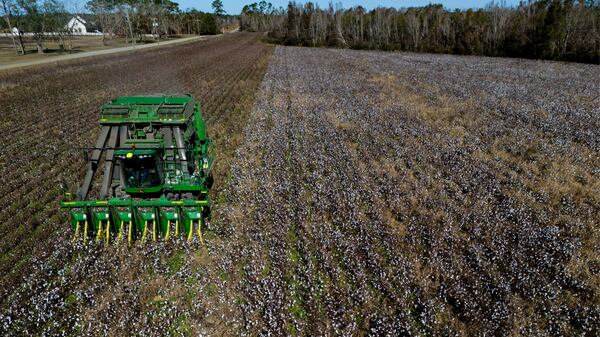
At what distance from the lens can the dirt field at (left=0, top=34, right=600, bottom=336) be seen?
7766 millimetres

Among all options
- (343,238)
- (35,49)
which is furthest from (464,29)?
(35,49)

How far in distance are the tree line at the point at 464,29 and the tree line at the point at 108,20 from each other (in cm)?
4065

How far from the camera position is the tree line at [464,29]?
59.0 metres

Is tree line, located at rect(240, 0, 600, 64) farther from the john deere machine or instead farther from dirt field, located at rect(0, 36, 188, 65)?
the john deere machine

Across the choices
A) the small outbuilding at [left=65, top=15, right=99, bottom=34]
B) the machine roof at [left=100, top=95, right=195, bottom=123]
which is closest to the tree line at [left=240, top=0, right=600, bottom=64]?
the machine roof at [left=100, top=95, right=195, bottom=123]

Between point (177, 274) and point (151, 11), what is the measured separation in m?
127

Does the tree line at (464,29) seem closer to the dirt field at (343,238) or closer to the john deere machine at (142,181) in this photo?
the dirt field at (343,238)

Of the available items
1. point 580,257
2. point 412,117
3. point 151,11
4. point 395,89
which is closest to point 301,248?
point 580,257

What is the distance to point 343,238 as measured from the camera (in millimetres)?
10453

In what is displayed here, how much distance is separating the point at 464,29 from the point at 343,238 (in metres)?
81.2

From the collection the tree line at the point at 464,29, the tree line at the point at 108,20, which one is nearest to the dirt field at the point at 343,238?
the tree line at the point at 464,29

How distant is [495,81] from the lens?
38156 mm

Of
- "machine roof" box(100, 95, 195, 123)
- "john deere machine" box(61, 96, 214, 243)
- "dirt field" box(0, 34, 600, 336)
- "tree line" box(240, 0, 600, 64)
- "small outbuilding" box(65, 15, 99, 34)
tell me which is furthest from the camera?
"small outbuilding" box(65, 15, 99, 34)

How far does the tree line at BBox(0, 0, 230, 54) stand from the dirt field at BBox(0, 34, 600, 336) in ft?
198
